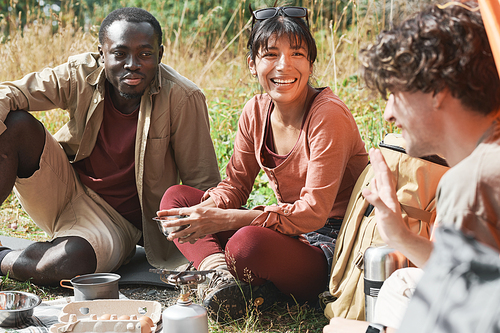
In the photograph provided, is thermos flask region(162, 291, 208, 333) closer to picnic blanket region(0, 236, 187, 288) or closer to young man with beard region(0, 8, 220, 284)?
picnic blanket region(0, 236, 187, 288)

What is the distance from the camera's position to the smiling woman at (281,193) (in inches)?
99.0

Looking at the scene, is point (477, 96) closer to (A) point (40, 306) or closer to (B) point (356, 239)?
(B) point (356, 239)

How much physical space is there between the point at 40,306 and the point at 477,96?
2.38 meters

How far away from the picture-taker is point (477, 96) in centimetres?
137

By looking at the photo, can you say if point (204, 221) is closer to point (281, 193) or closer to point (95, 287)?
point (281, 193)

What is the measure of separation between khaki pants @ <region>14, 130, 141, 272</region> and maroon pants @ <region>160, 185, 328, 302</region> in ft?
3.29

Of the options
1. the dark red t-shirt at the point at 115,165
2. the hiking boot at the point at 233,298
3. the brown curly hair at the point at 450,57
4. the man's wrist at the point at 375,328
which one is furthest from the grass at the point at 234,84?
the brown curly hair at the point at 450,57

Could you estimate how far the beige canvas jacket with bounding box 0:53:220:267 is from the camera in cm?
337

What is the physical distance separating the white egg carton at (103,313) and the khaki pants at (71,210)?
0.63 metres

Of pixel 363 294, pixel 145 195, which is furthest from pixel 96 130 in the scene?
pixel 363 294

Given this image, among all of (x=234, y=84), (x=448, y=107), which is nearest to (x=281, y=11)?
(x=448, y=107)

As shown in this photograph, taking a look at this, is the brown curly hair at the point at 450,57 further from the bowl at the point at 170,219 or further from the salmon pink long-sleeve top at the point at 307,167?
the bowl at the point at 170,219

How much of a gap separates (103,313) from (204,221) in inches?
25.5

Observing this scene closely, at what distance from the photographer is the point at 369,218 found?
2.37 meters
